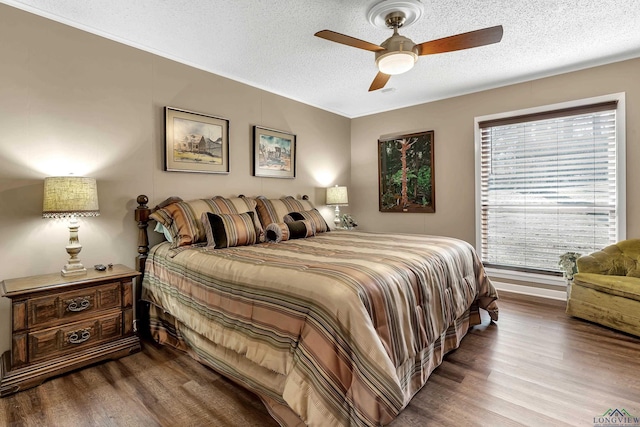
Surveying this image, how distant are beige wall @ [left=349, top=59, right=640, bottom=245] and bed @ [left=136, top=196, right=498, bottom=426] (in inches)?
67.8

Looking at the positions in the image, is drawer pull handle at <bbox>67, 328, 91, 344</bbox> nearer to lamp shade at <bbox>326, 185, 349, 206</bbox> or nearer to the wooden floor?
the wooden floor

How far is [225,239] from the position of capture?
8.63ft

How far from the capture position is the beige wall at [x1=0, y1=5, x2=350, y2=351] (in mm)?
2260

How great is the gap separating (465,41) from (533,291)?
3.10 metres

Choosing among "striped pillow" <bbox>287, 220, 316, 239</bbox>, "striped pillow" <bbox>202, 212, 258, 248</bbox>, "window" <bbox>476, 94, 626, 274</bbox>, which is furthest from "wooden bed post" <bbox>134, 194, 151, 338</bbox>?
"window" <bbox>476, 94, 626, 274</bbox>

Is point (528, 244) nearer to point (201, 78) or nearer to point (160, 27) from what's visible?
point (201, 78)

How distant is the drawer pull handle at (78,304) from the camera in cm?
215

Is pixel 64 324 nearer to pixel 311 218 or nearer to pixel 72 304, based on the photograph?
pixel 72 304

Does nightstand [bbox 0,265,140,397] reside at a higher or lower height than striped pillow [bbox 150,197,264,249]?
lower

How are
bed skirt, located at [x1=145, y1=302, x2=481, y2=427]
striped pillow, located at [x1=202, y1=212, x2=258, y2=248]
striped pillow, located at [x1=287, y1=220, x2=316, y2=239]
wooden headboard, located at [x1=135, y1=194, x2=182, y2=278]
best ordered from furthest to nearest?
striped pillow, located at [x1=287, y1=220, x2=316, y2=239]
wooden headboard, located at [x1=135, y1=194, x2=182, y2=278]
striped pillow, located at [x1=202, y1=212, x2=258, y2=248]
bed skirt, located at [x1=145, y1=302, x2=481, y2=427]

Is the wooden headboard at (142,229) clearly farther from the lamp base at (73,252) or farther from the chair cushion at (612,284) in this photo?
the chair cushion at (612,284)

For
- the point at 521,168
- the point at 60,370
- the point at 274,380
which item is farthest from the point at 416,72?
the point at 60,370

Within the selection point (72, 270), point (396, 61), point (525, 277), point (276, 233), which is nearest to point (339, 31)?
point (396, 61)

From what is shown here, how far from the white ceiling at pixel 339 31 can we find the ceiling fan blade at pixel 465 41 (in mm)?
323
